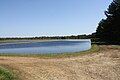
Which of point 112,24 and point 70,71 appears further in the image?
point 112,24

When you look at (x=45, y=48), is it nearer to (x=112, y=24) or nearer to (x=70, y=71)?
(x=112, y=24)

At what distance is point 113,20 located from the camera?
64.4 meters

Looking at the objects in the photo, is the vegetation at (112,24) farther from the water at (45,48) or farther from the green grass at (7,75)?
the green grass at (7,75)

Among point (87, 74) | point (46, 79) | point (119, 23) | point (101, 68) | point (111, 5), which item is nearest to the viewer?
point (46, 79)

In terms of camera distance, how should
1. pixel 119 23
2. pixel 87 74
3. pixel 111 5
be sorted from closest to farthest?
1. pixel 87 74
2. pixel 119 23
3. pixel 111 5

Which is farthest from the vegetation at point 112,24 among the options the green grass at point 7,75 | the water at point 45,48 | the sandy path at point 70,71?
the green grass at point 7,75

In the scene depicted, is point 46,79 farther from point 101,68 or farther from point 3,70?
point 101,68

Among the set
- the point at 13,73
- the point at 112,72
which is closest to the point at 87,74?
the point at 112,72

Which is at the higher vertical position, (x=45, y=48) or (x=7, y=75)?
(x=7, y=75)

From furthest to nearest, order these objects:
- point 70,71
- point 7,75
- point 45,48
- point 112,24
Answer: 1. point 112,24
2. point 45,48
3. point 70,71
4. point 7,75

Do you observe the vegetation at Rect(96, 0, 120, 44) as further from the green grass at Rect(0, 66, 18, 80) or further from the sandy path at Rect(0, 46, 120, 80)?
the green grass at Rect(0, 66, 18, 80)

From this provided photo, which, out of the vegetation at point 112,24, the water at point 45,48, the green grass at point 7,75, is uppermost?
the vegetation at point 112,24

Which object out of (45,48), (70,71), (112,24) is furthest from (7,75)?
(112,24)

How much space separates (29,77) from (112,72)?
643 cm
